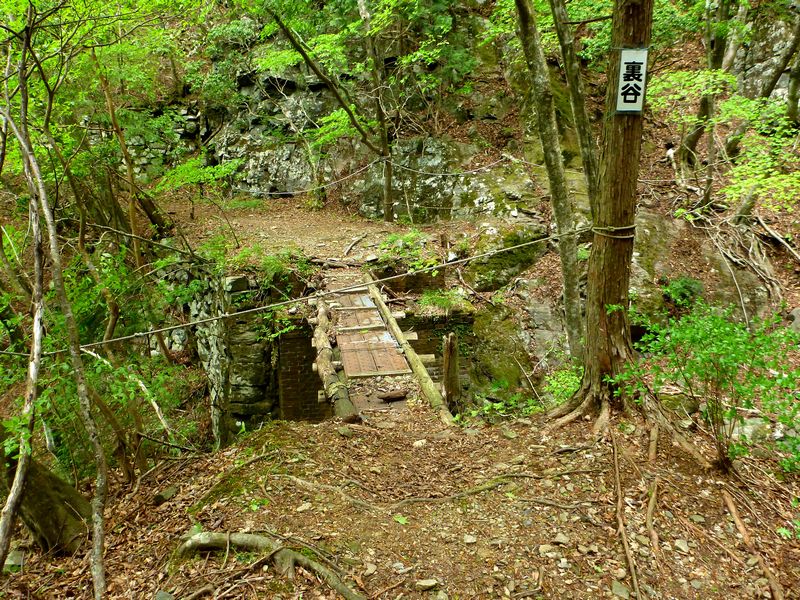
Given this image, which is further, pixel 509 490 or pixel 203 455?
pixel 203 455

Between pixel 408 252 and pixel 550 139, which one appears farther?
pixel 408 252

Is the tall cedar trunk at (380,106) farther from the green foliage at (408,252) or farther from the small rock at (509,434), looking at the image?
the small rock at (509,434)

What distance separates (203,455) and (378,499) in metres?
1.92

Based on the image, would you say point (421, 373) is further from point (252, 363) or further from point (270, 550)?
point (252, 363)

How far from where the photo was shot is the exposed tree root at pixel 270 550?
2.51 metres

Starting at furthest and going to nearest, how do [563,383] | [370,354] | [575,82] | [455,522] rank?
[563,383] → [370,354] → [575,82] → [455,522]

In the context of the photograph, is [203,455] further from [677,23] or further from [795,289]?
[677,23]

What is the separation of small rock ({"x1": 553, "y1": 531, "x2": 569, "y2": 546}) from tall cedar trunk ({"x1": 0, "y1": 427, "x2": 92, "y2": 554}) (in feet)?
11.2

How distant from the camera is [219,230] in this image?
36.6 ft

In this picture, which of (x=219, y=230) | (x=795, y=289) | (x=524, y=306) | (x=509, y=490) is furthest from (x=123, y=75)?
(x=795, y=289)

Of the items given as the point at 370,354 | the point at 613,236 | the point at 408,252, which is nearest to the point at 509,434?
the point at 613,236

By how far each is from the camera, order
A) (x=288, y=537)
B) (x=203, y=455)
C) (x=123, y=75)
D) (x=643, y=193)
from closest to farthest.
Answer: (x=288, y=537), (x=203, y=455), (x=123, y=75), (x=643, y=193)

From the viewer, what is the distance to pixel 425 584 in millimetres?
2568

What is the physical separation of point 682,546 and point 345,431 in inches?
104
